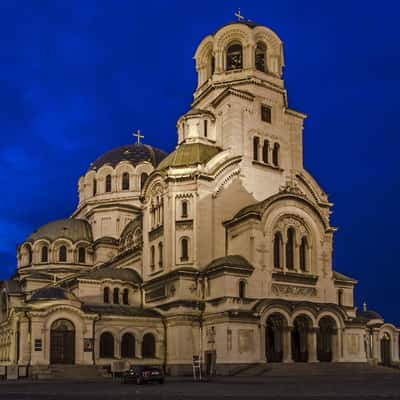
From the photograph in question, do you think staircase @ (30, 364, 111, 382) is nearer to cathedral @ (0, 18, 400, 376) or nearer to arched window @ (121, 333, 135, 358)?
cathedral @ (0, 18, 400, 376)

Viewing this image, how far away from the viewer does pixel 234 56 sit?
5797cm

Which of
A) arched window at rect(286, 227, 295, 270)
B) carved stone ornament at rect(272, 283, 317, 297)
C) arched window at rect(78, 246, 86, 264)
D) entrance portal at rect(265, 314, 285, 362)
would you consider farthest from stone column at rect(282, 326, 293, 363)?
arched window at rect(78, 246, 86, 264)

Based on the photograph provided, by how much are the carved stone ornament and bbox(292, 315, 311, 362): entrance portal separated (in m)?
1.92

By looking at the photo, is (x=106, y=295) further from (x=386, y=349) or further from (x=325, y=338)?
(x=386, y=349)

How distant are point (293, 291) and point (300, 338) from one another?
3.61 metres

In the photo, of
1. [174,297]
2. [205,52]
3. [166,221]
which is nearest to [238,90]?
[205,52]

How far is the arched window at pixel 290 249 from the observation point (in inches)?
1999

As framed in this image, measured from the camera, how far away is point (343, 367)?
47.3 meters

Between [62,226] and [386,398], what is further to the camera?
[62,226]

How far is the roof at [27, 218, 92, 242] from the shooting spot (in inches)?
2827

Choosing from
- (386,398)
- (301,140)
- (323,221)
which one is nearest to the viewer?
(386,398)

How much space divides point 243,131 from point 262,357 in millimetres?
18249

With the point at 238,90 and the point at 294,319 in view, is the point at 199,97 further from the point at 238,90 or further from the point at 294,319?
the point at 294,319

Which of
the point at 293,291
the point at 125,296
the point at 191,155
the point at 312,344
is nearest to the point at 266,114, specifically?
the point at 191,155
